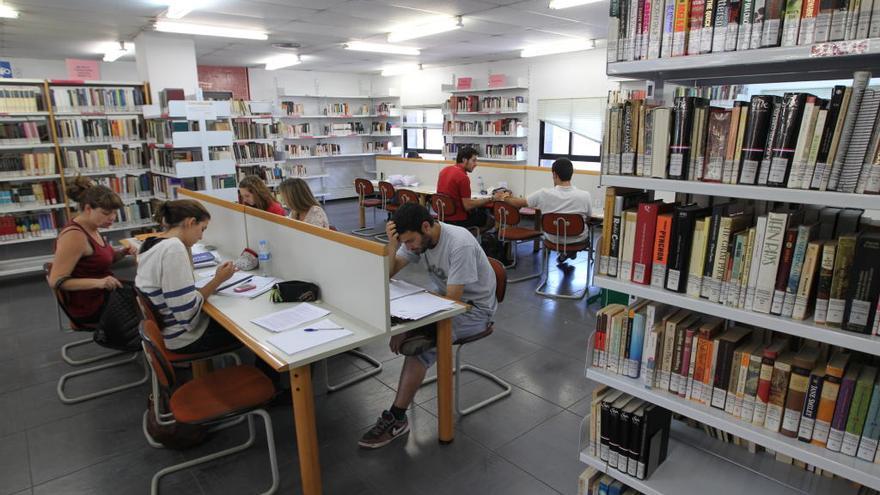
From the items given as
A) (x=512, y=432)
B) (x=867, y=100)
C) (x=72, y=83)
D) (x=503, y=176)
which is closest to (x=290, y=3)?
(x=72, y=83)

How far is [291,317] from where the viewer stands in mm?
2318

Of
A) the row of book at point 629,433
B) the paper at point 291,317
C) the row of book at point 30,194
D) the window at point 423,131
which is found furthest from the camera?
the window at point 423,131

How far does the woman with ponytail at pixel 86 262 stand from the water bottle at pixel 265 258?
Answer: 841 mm

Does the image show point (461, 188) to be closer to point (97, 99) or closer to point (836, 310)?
point (97, 99)

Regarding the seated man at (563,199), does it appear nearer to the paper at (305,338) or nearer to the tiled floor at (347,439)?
the tiled floor at (347,439)

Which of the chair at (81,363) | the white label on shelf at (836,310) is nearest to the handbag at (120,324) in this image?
the chair at (81,363)

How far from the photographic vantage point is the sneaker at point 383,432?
98.6 inches

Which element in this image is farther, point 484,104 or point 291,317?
point 484,104

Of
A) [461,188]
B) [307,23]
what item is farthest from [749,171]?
[307,23]

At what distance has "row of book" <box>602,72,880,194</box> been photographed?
1.14m

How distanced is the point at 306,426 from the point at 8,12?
18.4 ft

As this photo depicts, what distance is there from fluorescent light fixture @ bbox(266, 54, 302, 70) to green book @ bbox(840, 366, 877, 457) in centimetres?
865

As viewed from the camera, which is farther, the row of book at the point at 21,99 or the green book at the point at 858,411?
the row of book at the point at 21,99

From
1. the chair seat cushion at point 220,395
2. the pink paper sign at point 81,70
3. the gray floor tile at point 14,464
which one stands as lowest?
the gray floor tile at point 14,464
